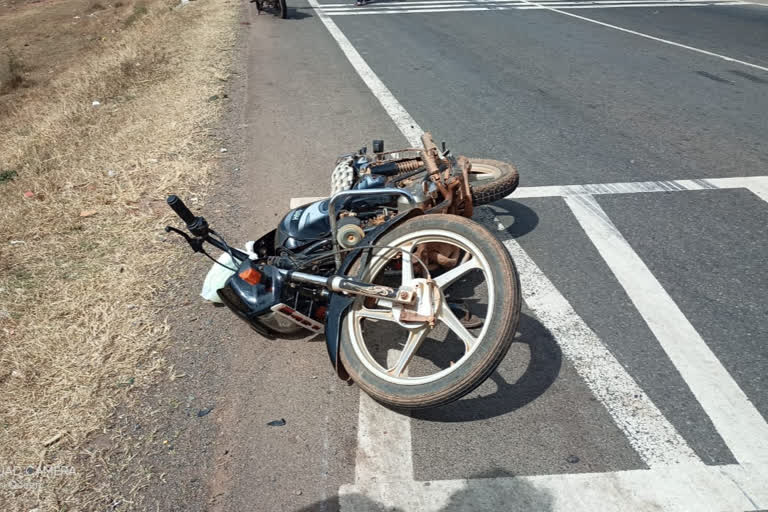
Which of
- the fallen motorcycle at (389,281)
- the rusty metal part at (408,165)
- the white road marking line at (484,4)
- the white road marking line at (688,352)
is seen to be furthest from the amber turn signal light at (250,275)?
the white road marking line at (484,4)

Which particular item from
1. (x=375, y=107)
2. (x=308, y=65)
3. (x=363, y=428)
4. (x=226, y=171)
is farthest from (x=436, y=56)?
(x=363, y=428)

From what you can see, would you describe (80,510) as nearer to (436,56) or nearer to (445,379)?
(445,379)

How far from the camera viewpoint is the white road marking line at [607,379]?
2670 millimetres

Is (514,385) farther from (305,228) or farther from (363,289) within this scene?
(305,228)

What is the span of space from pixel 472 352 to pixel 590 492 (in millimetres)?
767

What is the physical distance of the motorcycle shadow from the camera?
2.92 m

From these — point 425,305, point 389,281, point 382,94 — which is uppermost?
point 425,305

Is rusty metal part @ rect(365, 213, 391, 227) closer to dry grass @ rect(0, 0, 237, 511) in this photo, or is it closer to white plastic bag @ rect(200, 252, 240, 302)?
white plastic bag @ rect(200, 252, 240, 302)

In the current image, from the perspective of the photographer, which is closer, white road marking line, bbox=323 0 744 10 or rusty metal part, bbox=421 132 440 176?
rusty metal part, bbox=421 132 440 176

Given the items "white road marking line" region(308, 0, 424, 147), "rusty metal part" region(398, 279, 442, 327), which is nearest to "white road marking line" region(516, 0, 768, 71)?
"white road marking line" region(308, 0, 424, 147)

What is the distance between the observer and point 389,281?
3.55 m

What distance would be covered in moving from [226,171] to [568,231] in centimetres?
344

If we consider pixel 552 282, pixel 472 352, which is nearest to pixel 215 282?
pixel 472 352

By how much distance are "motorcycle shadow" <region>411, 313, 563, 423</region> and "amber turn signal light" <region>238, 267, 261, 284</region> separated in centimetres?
103
